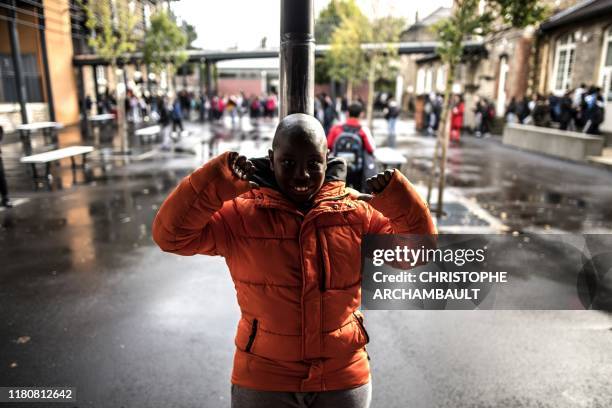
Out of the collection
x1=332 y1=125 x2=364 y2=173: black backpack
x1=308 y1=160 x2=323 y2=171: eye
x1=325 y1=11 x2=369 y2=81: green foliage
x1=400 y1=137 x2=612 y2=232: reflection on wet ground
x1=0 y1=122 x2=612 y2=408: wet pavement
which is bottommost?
x1=0 y1=122 x2=612 y2=408: wet pavement

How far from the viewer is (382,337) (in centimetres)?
433

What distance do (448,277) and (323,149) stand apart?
97 cm

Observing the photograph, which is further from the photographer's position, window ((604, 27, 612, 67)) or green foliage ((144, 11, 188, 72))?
green foliage ((144, 11, 188, 72))

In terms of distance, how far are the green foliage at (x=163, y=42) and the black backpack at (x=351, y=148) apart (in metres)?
23.4

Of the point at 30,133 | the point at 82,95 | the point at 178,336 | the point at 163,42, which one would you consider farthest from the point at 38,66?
the point at 178,336

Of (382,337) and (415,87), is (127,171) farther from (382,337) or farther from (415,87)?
(415,87)

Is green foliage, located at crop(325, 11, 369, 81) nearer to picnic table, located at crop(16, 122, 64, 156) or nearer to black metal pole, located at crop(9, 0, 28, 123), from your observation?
picnic table, located at crop(16, 122, 64, 156)

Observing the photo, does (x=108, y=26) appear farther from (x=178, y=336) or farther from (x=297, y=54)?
(x=297, y=54)

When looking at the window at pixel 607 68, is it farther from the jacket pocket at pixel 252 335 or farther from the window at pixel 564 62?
the jacket pocket at pixel 252 335

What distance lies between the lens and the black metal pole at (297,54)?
286 centimetres

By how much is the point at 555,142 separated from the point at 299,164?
55.8 feet

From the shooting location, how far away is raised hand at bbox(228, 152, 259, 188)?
1.62m

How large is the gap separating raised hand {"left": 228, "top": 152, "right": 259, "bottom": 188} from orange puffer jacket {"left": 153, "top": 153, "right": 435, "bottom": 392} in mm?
18

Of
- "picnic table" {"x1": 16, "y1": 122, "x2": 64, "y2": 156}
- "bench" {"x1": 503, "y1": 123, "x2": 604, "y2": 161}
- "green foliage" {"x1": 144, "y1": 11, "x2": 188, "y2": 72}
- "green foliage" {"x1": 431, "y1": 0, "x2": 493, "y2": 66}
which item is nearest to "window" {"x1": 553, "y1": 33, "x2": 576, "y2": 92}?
"bench" {"x1": 503, "y1": 123, "x2": 604, "y2": 161}
